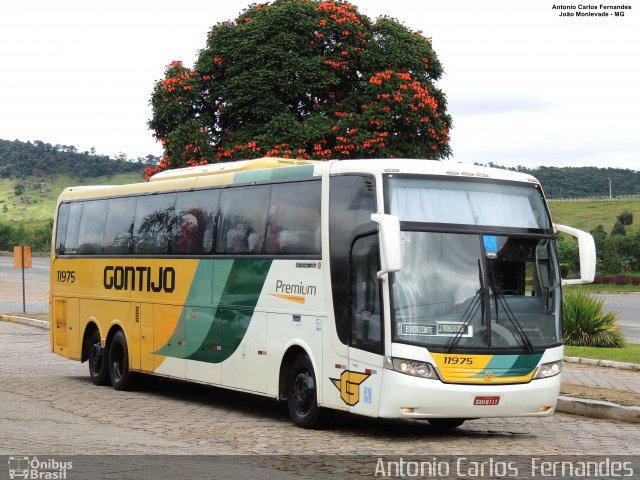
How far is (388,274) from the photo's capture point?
1247 cm

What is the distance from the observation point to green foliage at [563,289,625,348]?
82.9 ft

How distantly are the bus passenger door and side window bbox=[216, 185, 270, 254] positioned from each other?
238 centimetres

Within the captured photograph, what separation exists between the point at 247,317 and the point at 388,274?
3345 mm

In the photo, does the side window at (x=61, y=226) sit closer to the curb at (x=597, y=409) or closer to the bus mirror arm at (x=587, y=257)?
the curb at (x=597, y=409)

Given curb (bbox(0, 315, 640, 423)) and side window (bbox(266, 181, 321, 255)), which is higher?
side window (bbox(266, 181, 321, 255))

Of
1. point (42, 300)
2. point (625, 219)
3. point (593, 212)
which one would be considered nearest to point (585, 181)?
point (593, 212)

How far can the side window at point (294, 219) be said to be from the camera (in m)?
13.9

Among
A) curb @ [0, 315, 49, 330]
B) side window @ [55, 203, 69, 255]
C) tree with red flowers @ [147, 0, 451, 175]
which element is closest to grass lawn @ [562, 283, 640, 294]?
tree with red flowers @ [147, 0, 451, 175]

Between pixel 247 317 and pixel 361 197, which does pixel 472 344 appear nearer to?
pixel 361 197

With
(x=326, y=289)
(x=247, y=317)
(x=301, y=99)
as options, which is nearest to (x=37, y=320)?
(x=301, y=99)

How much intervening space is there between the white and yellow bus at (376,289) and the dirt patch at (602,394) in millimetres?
2702

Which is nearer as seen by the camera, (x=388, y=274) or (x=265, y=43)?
(x=388, y=274)

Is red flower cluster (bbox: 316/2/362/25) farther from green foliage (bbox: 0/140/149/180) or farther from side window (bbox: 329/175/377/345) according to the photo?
green foliage (bbox: 0/140/149/180)

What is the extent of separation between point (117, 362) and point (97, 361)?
593 millimetres
